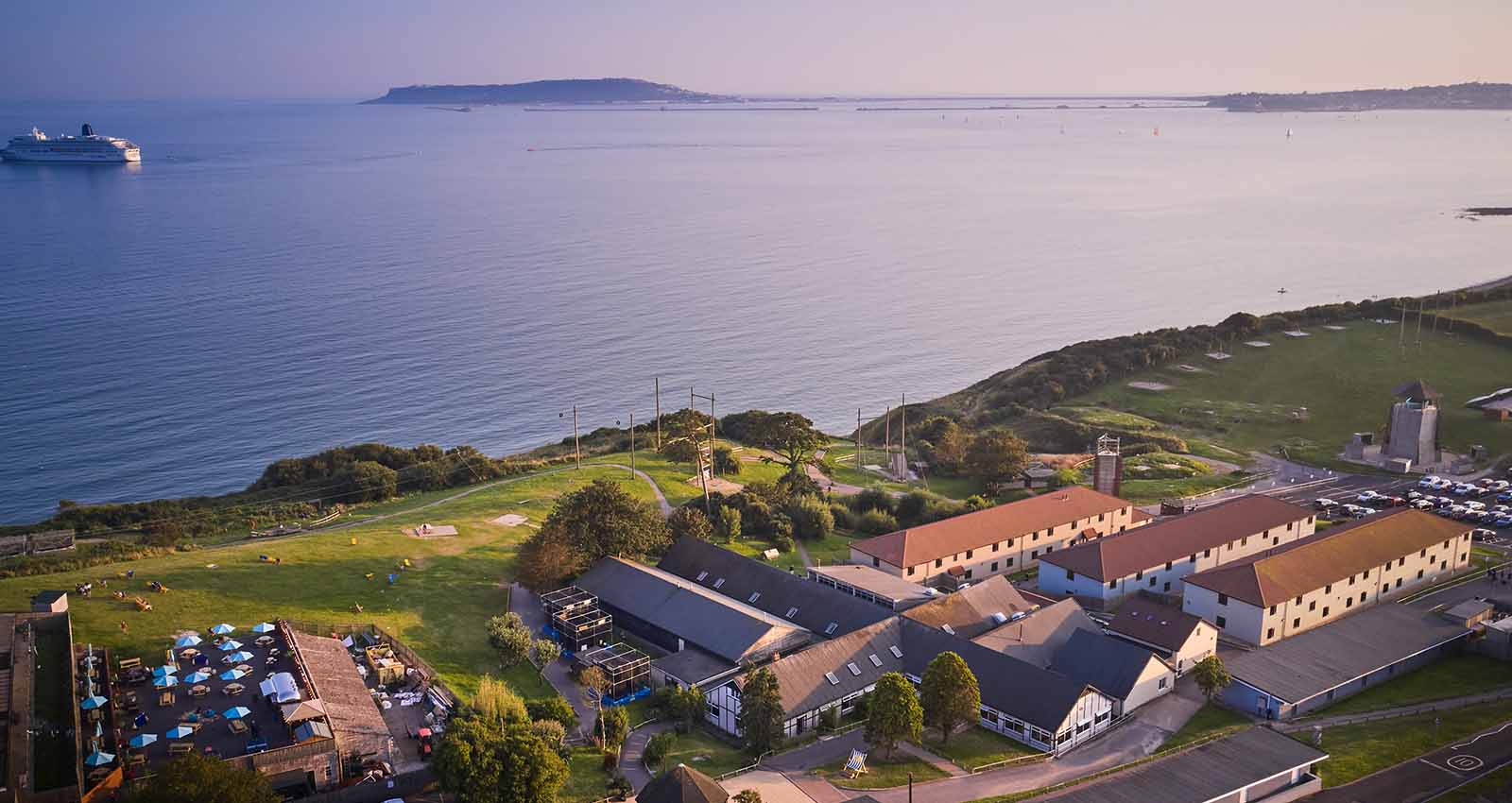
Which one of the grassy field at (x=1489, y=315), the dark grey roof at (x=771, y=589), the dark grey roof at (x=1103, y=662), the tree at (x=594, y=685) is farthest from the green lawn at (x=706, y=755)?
the grassy field at (x=1489, y=315)

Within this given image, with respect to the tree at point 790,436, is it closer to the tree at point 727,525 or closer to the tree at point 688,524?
the tree at point 727,525

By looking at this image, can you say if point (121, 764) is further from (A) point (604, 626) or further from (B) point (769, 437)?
(B) point (769, 437)

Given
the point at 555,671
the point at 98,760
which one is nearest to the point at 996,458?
the point at 555,671

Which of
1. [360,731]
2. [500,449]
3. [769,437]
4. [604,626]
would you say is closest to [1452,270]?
[769,437]

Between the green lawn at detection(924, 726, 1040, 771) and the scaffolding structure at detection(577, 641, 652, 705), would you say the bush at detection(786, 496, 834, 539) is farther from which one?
the green lawn at detection(924, 726, 1040, 771)

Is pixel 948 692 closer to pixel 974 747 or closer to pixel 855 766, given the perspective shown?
pixel 974 747

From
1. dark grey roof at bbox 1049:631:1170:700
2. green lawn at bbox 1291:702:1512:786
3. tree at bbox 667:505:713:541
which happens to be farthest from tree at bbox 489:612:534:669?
green lawn at bbox 1291:702:1512:786
